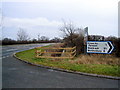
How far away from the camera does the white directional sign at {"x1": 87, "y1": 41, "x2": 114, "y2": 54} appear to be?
1059 centimetres

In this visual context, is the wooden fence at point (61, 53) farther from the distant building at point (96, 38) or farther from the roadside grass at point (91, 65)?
the distant building at point (96, 38)

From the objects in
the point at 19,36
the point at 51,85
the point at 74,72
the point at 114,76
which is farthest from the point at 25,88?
the point at 19,36

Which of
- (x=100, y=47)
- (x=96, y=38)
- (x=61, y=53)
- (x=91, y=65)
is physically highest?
(x=96, y=38)

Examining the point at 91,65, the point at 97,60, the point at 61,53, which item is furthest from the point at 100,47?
the point at 61,53

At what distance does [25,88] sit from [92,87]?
255 cm

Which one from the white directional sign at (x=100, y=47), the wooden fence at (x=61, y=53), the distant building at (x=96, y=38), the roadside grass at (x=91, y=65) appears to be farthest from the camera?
the distant building at (x=96, y=38)

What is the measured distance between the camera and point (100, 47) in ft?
35.5

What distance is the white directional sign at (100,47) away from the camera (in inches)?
417

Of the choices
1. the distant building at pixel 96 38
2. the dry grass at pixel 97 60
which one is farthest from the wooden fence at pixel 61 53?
the distant building at pixel 96 38

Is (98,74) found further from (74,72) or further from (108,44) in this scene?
(108,44)

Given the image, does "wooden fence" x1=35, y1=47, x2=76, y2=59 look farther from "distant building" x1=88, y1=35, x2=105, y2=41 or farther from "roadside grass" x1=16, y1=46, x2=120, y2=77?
"distant building" x1=88, y1=35, x2=105, y2=41

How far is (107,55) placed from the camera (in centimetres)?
1114

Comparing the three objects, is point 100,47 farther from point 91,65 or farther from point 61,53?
point 61,53

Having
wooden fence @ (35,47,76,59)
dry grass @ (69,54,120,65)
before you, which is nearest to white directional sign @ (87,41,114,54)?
dry grass @ (69,54,120,65)
